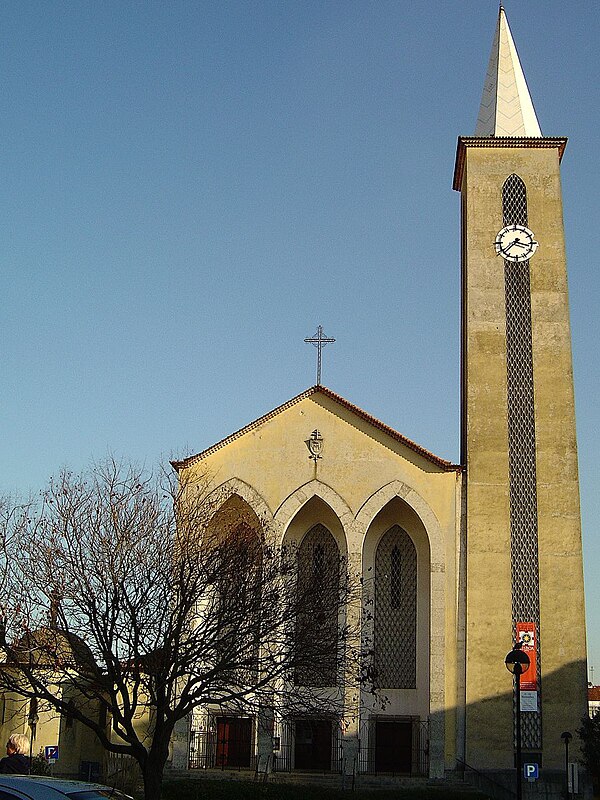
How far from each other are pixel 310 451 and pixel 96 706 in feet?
47.8

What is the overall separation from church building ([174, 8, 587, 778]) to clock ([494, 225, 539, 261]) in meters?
A: 0.06

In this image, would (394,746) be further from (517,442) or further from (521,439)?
(521,439)

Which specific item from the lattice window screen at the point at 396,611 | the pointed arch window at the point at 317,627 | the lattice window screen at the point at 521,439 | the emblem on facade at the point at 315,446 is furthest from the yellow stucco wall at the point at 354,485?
the pointed arch window at the point at 317,627

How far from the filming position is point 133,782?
90.3 feet

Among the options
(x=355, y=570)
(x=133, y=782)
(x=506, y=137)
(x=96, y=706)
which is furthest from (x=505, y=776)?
(x=506, y=137)

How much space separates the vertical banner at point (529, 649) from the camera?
94.3 ft

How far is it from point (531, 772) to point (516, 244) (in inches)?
659

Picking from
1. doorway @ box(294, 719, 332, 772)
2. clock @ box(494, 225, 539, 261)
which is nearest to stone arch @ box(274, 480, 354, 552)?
doorway @ box(294, 719, 332, 772)

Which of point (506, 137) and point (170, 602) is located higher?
point (506, 137)

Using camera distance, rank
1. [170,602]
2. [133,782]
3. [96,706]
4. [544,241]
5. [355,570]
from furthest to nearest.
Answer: [96,706] → [544,241] → [355,570] → [133,782] → [170,602]

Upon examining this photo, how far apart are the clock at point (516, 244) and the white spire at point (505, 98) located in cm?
393

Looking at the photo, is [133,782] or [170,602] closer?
[170,602]

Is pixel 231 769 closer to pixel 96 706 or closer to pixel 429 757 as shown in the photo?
pixel 429 757

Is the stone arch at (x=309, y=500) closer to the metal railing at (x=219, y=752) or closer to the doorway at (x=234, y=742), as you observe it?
the doorway at (x=234, y=742)
